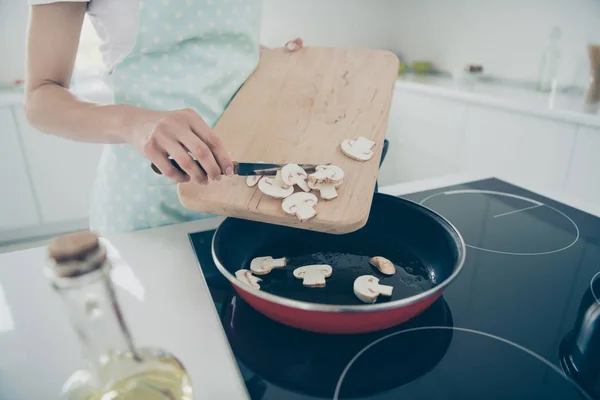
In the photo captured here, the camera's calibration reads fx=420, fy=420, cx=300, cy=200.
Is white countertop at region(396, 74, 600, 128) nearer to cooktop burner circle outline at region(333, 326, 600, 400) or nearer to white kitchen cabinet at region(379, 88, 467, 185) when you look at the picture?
white kitchen cabinet at region(379, 88, 467, 185)

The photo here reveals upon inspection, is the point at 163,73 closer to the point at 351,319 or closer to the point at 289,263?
the point at 289,263

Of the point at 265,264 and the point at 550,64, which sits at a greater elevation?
the point at 550,64

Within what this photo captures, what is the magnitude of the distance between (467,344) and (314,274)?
199 mm

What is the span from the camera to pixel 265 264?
59 cm

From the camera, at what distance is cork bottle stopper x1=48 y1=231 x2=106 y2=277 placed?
24 centimetres

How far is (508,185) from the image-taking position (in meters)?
0.93

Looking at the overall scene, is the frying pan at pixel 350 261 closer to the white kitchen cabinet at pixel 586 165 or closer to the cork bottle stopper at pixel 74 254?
the cork bottle stopper at pixel 74 254

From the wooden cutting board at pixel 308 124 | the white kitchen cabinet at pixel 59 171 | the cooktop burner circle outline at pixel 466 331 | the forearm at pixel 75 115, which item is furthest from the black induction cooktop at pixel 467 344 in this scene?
the white kitchen cabinet at pixel 59 171

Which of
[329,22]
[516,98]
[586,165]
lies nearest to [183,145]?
[586,165]

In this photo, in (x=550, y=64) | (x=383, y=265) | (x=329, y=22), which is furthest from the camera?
(x=329, y=22)

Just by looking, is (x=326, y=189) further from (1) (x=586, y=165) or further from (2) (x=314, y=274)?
(1) (x=586, y=165)

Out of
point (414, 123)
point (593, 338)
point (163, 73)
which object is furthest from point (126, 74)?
point (414, 123)

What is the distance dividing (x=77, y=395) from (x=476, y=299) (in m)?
0.46

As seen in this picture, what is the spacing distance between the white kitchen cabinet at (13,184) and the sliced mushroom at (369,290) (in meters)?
1.93
